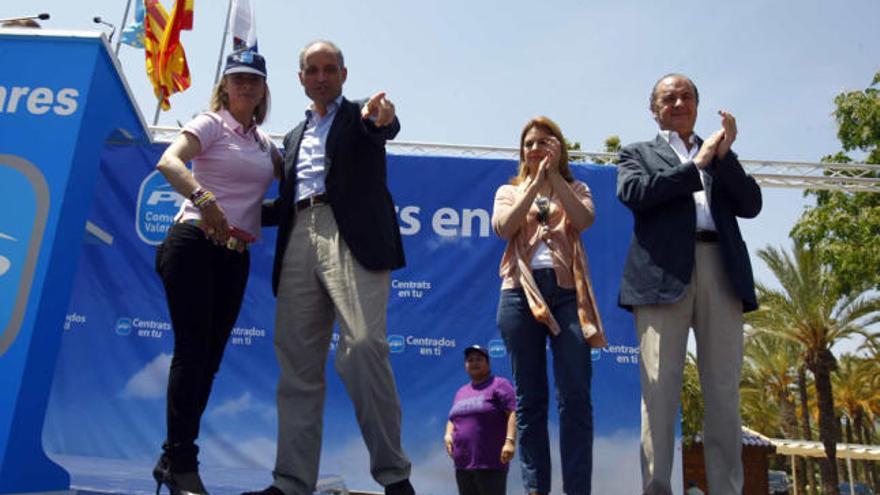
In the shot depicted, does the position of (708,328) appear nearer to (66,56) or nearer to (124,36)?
(66,56)

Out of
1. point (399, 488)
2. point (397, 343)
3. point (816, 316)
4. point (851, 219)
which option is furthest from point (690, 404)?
point (399, 488)

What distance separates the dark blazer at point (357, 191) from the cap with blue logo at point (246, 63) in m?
0.31

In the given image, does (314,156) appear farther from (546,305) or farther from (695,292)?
(695,292)

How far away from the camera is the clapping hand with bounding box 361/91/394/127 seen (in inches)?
95.5

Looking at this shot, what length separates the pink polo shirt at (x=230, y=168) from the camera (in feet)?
8.30

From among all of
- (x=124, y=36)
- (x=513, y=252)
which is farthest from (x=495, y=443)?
(x=124, y=36)

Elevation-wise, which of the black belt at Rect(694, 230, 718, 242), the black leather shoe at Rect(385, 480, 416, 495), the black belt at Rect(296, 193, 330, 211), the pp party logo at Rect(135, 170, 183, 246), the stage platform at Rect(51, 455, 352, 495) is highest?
the pp party logo at Rect(135, 170, 183, 246)

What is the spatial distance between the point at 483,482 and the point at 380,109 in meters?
3.04

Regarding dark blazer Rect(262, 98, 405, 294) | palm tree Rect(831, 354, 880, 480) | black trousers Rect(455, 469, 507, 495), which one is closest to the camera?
dark blazer Rect(262, 98, 405, 294)

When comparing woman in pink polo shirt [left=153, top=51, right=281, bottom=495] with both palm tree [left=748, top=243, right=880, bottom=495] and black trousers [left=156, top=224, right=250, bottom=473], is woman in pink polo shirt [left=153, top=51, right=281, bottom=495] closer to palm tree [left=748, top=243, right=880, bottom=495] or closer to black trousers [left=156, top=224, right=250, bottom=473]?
black trousers [left=156, top=224, right=250, bottom=473]

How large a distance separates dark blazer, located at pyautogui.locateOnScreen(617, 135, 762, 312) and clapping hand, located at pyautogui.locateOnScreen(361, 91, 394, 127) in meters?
1.05

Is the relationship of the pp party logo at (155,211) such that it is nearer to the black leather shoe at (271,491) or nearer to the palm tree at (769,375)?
the black leather shoe at (271,491)

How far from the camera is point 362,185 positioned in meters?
2.48

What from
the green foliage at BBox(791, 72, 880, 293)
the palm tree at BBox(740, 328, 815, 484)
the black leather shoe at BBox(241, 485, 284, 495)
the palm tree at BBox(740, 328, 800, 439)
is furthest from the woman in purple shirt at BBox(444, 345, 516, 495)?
the palm tree at BBox(740, 328, 800, 439)
